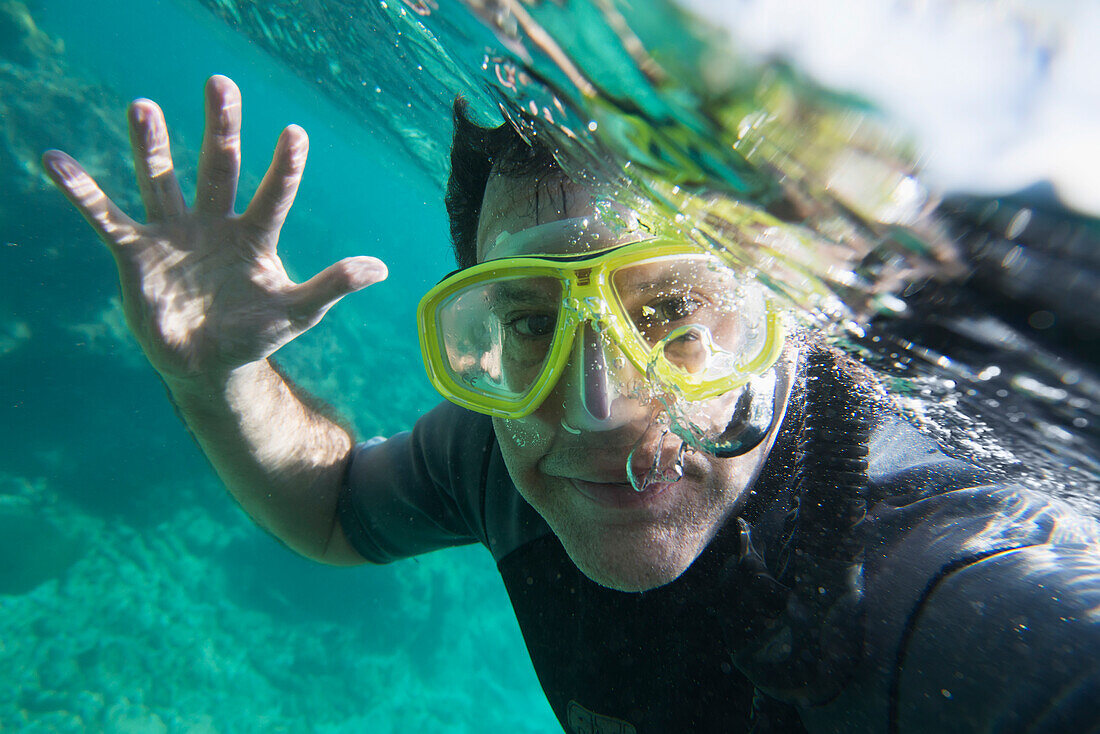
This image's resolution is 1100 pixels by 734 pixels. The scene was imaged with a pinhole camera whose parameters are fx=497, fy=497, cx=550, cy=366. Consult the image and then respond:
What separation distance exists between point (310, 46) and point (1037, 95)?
19725mm

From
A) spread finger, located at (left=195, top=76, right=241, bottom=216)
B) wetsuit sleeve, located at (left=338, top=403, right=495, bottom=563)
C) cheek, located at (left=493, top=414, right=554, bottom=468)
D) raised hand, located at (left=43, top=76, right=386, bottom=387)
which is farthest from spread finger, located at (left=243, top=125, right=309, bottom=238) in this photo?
wetsuit sleeve, located at (left=338, top=403, right=495, bottom=563)

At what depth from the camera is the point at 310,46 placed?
15.7 metres

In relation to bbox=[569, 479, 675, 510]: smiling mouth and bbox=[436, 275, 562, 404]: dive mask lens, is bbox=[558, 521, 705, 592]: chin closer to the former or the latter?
bbox=[569, 479, 675, 510]: smiling mouth

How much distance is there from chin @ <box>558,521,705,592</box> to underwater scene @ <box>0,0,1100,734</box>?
0.39 meters

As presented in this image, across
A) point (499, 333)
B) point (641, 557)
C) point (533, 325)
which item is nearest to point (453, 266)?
point (499, 333)

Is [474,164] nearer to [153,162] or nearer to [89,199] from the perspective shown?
[153,162]

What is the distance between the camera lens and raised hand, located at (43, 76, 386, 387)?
2.23 m

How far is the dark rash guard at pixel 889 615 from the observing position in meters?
1.16

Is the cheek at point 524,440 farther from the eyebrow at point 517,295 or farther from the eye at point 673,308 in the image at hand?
the eye at point 673,308

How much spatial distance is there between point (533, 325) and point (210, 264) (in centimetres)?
173

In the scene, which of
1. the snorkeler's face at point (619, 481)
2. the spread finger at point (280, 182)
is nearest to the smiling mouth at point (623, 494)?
the snorkeler's face at point (619, 481)

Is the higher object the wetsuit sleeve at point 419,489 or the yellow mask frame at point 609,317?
the yellow mask frame at point 609,317

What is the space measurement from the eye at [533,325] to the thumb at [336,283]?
66cm

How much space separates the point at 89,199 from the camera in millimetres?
2197
